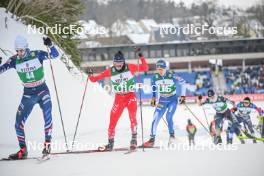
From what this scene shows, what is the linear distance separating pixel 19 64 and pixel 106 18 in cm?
7971

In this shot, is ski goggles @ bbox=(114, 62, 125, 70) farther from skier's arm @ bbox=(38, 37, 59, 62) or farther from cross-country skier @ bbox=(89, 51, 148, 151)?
skier's arm @ bbox=(38, 37, 59, 62)

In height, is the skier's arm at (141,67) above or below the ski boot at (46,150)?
above

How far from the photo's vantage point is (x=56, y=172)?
6.43 m

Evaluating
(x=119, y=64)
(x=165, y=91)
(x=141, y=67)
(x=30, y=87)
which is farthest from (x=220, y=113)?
(x=30, y=87)

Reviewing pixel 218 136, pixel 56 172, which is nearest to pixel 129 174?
pixel 56 172

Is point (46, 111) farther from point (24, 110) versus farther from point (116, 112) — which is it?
point (116, 112)

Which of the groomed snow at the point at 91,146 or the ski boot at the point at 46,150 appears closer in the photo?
the groomed snow at the point at 91,146

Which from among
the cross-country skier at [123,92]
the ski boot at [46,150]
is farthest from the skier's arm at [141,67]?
the ski boot at [46,150]

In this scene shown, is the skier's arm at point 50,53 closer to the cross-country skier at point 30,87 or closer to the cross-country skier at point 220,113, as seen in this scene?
the cross-country skier at point 30,87

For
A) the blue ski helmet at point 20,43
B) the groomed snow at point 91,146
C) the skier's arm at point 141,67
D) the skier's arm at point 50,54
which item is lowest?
the groomed snow at point 91,146

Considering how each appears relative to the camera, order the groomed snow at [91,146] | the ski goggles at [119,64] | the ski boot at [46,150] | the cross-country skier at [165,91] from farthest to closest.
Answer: the cross-country skier at [165,91] < the ski goggles at [119,64] < the ski boot at [46,150] < the groomed snow at [91,146]

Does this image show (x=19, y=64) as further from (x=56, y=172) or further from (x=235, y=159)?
(x=235, y=159)

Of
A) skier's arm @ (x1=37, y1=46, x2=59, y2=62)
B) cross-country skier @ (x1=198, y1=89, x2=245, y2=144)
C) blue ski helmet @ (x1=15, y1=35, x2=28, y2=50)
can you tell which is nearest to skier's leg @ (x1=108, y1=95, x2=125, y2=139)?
skier's arm @ (x1=37, y1=46, x2=59, y2=62)

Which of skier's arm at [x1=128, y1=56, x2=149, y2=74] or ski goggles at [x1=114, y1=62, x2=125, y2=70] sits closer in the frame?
skier's arm at [x1=128, y1=56, x2=149, y2=74]
